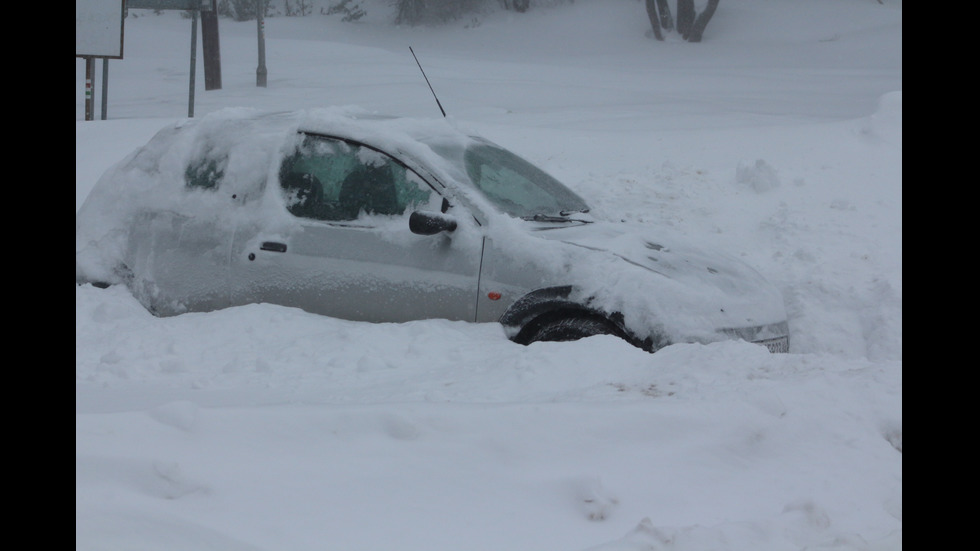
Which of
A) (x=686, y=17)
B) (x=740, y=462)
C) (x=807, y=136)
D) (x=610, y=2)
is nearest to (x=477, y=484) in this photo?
(x=740, y=462)

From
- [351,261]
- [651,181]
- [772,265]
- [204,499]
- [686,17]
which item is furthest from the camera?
[686,17]

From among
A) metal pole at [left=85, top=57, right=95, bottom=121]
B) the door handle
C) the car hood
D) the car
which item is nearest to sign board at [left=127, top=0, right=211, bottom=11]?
metal pole at [left=85, top=57, right=95, bottom=121]

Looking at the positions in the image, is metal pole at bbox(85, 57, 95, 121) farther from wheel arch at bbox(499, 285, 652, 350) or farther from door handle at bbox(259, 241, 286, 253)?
wheel arch at bbox(499, 285, 652, 350)

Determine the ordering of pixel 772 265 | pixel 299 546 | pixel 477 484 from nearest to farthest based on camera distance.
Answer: pixel 299 546, pixel 477 484, pixel 772 265

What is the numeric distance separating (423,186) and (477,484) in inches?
106

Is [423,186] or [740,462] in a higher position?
[423,186]

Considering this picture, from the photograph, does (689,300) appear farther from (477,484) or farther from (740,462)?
(477,484)

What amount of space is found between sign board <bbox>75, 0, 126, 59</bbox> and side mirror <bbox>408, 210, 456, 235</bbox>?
7780 mm

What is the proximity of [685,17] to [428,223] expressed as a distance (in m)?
22.3

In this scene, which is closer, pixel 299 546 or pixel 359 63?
pixel 299 546

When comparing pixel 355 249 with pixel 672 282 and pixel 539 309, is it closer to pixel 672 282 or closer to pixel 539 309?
pixel 539 309

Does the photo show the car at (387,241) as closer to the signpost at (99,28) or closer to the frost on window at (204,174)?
the frost on window at (204,174)

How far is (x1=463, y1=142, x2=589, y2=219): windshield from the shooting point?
5.55 meters

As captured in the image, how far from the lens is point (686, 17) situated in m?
25.5
